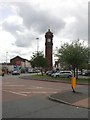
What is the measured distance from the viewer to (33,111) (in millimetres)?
13273

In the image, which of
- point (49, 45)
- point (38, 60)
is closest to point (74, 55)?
point (38, 60)

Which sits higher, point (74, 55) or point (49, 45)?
point (49, 45)

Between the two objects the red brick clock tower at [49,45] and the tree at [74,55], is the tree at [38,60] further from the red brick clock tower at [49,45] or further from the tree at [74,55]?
the tree at [74,55]

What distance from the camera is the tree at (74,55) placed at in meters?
49.5

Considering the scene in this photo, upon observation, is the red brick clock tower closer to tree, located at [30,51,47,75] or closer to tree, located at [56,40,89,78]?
tree, located at [30,51,47,75]

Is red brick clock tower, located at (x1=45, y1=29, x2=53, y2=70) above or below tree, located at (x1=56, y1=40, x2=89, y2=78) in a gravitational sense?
above

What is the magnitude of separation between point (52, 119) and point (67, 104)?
16.9 feet

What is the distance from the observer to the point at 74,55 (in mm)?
49312

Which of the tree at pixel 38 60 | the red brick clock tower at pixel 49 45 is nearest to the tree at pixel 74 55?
the tree at pixel 38 60

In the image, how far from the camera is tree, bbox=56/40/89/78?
49469mm

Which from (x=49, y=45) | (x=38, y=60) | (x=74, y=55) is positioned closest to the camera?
(x=74, y=55)

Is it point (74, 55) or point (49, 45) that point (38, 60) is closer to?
point (49, 45)

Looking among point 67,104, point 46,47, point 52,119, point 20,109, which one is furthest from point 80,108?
point 46,47

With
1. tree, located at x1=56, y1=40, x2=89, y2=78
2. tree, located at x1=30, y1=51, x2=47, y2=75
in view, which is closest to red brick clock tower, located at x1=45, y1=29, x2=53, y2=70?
tree, located at x1=30, y1=51, x2=47, y2=75
